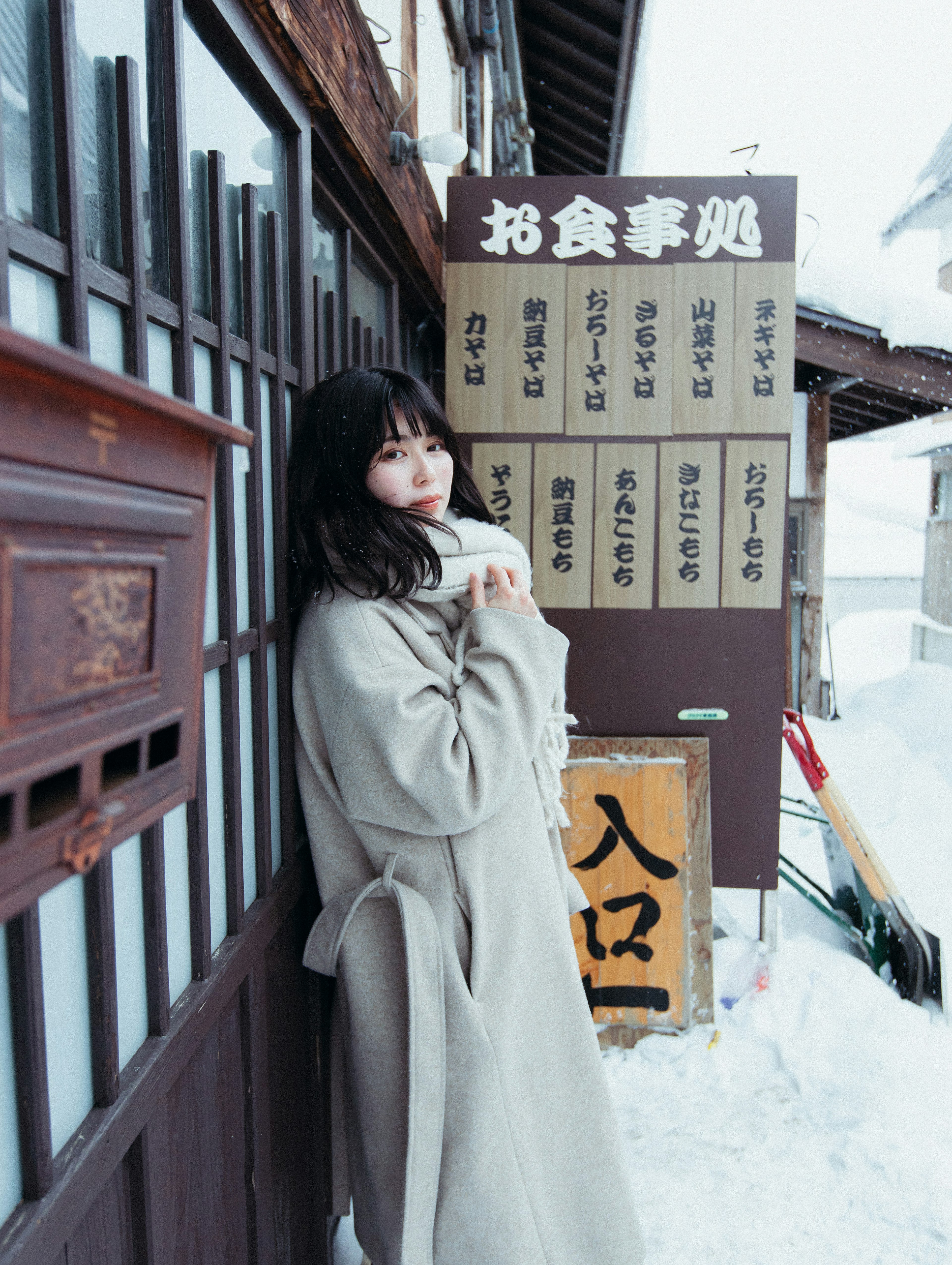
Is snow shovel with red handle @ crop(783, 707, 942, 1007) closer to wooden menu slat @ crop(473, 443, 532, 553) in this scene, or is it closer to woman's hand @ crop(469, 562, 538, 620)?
wooden menu slat @ crop(473, 443, 532, 553)

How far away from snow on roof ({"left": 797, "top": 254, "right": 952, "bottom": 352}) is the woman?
484 centimetres

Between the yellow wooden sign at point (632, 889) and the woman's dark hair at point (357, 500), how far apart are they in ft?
5.59

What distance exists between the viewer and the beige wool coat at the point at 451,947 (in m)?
1.49

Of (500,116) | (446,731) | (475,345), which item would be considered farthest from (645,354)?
(500,116)

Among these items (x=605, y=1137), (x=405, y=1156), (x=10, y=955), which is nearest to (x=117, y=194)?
(x=10, y=955)

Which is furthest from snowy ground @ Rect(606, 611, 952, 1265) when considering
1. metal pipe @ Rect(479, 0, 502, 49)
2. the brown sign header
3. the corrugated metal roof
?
metal pipe @ Rect(479, 0, 502, 49)

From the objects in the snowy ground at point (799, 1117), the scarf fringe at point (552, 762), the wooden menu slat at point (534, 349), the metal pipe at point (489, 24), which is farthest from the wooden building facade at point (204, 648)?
the metal pipe at point (489, 24)

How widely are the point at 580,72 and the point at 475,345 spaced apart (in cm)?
518

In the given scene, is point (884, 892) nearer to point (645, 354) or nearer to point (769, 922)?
point (769, 922)

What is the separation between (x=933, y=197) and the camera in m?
13.6

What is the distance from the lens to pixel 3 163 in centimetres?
79

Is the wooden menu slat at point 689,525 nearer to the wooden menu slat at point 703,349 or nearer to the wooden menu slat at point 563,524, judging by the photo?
the wooden menu slat at point 703,349

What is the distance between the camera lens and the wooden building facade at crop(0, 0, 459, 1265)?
0.85 metres

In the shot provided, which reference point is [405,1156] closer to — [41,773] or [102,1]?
[41,773]
